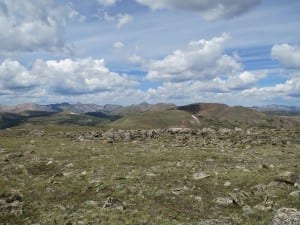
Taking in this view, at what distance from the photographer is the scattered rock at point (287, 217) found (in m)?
16.7

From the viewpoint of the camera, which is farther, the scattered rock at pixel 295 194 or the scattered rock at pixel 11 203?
the scattered rock at pixel 295 194

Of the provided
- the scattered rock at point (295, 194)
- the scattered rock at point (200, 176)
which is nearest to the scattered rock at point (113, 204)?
the scattered rock at point (200, 176)

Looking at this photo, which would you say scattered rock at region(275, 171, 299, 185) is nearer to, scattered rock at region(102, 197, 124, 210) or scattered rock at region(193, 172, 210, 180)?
scattered rock at region(193, 172, 210, 180)

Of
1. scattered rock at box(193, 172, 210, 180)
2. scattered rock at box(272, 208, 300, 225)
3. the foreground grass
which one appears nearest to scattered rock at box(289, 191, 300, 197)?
the foreground grass

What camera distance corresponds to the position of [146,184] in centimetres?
2231

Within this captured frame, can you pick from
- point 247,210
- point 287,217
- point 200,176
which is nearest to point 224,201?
point 247,210

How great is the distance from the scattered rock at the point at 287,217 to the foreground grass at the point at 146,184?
1.21 ft

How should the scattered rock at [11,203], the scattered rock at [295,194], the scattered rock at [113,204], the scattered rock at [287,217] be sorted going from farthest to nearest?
the scattered rock at [295,194]
the scattered rock at [11,203]
the scattered rock at [113,204]
the scattered rock at [287,217]

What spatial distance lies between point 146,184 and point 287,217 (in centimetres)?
791

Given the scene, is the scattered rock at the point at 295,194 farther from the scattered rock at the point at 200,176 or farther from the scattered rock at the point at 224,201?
the scattered rock at the point at 200,176

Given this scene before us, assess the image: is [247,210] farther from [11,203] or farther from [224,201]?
[11,203]

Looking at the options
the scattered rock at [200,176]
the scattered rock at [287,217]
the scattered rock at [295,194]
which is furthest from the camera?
the scattered rock at [200,176]

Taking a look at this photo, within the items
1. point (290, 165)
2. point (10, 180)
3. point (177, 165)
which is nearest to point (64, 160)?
point (10, 180)

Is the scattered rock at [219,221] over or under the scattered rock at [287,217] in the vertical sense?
under
